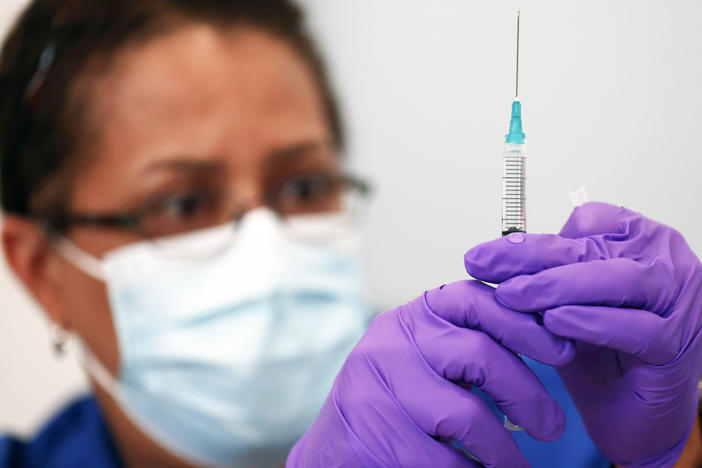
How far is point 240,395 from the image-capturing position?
38.3 inches

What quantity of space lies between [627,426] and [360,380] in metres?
0.28

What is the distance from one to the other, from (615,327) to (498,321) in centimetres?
10

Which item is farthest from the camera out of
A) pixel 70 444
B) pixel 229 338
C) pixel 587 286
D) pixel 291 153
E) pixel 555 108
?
pixel 70 444

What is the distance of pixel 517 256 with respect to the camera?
0.56m

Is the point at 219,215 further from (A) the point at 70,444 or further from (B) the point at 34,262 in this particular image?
(A) the point at 70,444

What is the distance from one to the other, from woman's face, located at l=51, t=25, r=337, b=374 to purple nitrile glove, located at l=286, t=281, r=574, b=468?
0.49 metres

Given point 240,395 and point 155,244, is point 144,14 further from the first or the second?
point 240,395

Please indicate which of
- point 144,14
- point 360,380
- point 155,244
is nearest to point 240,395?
point 155,244

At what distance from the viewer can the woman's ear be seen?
1.11 m

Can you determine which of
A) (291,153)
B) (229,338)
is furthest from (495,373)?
(291,153)

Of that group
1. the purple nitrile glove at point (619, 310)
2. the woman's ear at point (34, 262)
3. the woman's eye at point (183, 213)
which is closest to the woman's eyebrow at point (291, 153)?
the woman's eye at point (183, 213)

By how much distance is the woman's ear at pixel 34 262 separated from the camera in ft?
3.65

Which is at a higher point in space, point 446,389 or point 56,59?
point 56,59

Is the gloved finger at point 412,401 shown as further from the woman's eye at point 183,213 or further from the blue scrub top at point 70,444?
the blue scrub top at point 70,444
